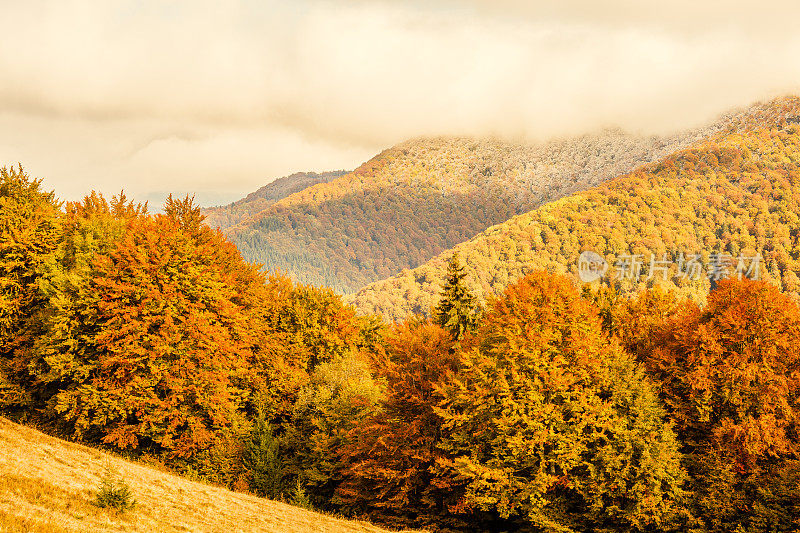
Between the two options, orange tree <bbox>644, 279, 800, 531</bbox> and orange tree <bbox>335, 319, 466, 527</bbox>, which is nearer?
orange tree <bbox>644, 279, 800, 531</bbox>

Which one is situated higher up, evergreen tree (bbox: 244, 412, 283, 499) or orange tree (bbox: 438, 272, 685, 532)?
orange tree (bbox: 438, 272, 685, 532)

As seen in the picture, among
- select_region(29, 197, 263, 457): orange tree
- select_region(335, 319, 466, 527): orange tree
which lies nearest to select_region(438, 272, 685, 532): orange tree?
select_region(335, 319, 466, 527): orange tree

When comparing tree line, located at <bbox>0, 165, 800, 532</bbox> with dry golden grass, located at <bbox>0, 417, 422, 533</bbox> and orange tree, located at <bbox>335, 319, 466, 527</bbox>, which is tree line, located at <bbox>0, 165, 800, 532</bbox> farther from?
dry golden grass, located at <bbox>0, 417, 422, 533</bbox>

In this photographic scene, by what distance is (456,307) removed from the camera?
53.0 metres

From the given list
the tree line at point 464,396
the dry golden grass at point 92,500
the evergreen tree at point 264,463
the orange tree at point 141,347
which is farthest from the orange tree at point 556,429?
the orange tree at point 141,347

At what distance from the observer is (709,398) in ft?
126

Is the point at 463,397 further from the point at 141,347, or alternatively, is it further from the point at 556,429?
the point at 141,347

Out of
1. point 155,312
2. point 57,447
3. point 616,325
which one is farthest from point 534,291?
point 57,447

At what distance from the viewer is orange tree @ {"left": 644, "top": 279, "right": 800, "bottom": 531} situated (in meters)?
35.6

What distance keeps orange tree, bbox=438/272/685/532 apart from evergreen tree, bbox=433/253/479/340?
1064 centimetres

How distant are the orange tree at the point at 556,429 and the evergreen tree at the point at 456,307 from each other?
1064cm

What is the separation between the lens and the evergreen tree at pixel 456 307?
52406 mm

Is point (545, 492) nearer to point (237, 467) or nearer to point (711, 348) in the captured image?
point (711, 348)

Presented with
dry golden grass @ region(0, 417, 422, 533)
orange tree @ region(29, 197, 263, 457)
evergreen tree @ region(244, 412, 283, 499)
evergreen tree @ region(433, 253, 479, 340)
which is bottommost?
evergreen tree @ region(244, 412, 283, 499)
